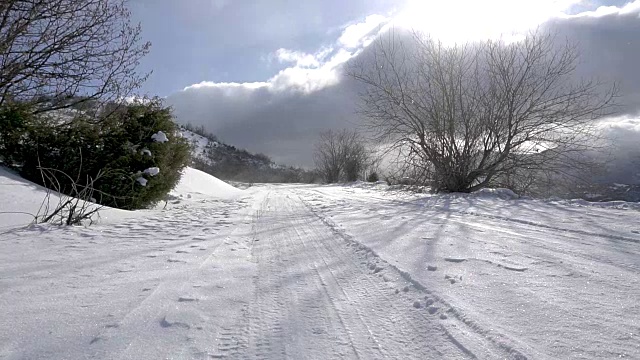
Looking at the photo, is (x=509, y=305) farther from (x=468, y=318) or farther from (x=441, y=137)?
(x=441, y=137)

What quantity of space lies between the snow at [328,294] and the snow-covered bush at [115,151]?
162 inches

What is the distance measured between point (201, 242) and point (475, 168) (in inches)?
464

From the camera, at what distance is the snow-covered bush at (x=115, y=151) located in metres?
8.99

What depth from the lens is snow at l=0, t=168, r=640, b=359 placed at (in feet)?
6.78

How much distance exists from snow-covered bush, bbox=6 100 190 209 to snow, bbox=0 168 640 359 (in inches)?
162

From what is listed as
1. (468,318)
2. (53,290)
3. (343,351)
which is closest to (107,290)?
(53,290)

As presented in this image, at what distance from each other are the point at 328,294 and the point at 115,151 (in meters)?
8.91

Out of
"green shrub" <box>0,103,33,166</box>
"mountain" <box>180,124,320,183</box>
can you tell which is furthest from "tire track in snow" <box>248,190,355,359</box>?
"mountain" <box>180,124,320,183</box>

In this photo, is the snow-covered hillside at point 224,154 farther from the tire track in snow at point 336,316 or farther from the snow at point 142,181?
the tire track in snow at point 336,316

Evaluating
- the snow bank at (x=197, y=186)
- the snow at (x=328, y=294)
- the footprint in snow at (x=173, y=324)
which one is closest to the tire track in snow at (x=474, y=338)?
the snow at (x=328, y=294)

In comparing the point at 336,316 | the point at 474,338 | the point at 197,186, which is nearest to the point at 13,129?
the point at 336,316

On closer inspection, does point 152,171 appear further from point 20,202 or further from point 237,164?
point 237,164

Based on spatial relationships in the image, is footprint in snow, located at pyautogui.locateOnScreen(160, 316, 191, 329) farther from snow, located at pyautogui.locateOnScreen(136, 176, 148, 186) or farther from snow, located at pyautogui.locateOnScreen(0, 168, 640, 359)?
snow, located at pyautogui.locateOnScreen(136, 176, 148, 186)

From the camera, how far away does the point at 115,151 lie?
386 inches
